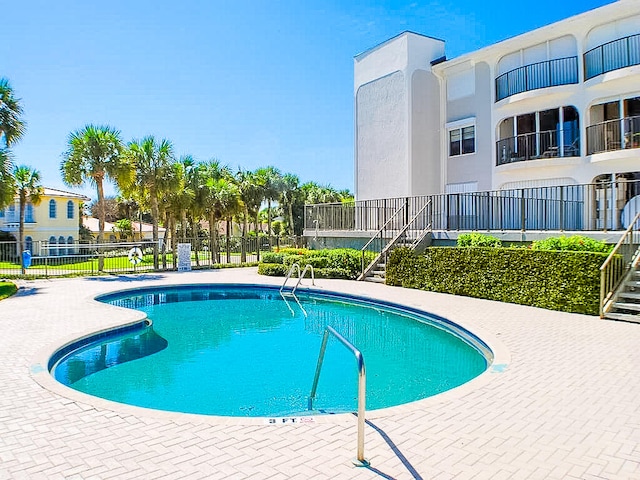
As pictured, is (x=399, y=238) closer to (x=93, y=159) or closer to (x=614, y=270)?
(x=614, y=270)

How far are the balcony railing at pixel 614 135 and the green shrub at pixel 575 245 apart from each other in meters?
6.52

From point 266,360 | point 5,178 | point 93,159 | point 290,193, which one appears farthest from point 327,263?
point 290,193

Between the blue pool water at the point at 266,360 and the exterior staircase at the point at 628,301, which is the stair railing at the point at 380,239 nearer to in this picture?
the blue pool water at the point at 266,360

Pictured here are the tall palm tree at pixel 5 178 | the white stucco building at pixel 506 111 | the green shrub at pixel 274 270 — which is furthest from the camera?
the green shrub at pixel 274 270

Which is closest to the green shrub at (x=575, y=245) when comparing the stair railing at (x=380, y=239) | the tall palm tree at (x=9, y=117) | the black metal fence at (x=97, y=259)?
the stair railing at (x=380, y=239)

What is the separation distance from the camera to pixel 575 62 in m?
18.9

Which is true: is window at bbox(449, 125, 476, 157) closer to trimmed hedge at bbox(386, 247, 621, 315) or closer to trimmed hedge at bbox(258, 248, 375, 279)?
trimmed hedge at bbox(258, 248, 375, 279)

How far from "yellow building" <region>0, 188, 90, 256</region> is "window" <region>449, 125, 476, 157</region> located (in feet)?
100

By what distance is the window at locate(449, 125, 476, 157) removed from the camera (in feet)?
73.6

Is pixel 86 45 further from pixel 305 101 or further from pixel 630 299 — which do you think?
pixel 630 299

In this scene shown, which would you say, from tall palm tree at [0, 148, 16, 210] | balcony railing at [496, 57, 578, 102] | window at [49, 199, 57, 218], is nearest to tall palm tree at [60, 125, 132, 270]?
tall palm tree at [0, 148, 16, 210]

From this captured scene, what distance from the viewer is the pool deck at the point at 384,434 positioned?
3.95 meters

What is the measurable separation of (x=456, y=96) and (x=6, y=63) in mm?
20340

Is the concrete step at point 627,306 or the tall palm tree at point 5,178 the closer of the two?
the concrete step at point 627,306
